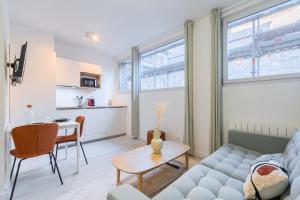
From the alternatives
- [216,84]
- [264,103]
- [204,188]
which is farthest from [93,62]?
[204,188]

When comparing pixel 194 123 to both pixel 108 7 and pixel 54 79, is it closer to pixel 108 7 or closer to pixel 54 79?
pixel 108 7

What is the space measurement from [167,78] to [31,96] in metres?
2.91

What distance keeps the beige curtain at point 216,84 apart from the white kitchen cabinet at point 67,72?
3234mm

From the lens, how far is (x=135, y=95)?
4184 mm

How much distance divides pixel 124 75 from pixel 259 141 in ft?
13.1

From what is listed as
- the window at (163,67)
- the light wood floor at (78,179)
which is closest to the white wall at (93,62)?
the window at (163,67)

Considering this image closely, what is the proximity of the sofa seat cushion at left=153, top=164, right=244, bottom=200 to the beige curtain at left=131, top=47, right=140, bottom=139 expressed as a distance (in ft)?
Result: 9.31

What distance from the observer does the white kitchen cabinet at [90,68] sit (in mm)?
4045

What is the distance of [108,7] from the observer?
2479 millimetres

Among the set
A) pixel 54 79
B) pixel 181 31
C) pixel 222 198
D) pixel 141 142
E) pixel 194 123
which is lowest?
pixel 141 142

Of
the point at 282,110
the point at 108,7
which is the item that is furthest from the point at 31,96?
the point at 282,110

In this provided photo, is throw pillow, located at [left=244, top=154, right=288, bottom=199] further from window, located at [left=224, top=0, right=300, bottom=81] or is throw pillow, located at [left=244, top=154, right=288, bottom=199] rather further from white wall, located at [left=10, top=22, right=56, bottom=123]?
white wall, located at [left=10, top=22, right=56, bottom=123]

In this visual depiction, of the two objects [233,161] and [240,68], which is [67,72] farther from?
[233,161]

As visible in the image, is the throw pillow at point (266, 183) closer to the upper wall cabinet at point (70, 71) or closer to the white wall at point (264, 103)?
the white wall at point (264, 103)
